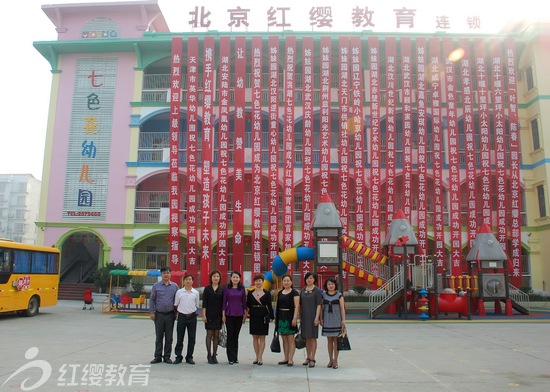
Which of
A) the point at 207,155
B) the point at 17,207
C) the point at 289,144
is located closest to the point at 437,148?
the point at 289,144

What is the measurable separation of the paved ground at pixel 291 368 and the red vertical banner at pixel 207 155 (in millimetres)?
10271

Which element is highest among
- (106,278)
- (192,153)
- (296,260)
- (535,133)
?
(535,133)

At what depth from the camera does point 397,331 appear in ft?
44.7

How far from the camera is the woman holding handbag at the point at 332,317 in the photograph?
761cm

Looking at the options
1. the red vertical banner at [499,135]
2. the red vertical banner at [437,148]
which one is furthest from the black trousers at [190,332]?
the red vertical banner at [499,135]

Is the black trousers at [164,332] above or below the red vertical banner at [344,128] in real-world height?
below

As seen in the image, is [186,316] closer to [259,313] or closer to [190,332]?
[190,332]

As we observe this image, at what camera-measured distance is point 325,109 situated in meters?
25.0

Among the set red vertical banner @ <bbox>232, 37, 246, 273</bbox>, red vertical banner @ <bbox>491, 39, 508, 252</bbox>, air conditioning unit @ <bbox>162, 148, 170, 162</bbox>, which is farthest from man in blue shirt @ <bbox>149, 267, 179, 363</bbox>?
red vertical banner @ <bbox>491, 39, 508, 252</bbox>

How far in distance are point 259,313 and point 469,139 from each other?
1976cm

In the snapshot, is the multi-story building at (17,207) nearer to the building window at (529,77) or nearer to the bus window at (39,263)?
the bus window at (39,263)

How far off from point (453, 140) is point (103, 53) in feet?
61.6

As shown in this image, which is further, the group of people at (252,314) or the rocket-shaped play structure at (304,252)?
the rocket-shaped play structure at (304,252)

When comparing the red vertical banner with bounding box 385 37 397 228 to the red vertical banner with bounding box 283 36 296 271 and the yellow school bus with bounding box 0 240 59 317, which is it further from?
the yellow school bus with bounding box 0 240 59 317
